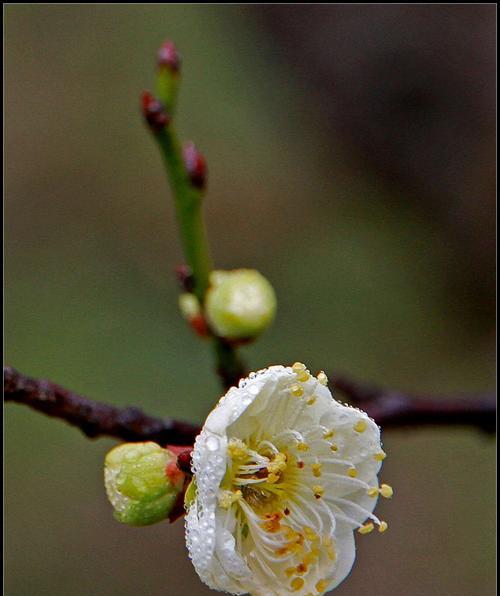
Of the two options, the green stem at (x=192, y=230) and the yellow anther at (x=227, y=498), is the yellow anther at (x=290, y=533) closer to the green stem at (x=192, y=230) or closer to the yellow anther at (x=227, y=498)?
the yellow anther at (x=227, y=498)

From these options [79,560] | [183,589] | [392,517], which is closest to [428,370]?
[392,517]

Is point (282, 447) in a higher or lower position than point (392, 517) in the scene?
higher

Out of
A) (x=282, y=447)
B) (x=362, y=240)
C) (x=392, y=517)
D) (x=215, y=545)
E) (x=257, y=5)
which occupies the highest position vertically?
(x=257, y=5)

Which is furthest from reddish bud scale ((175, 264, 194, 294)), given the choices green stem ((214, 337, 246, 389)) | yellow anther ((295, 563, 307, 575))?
yellow anther ((295, 563, 307, 575))

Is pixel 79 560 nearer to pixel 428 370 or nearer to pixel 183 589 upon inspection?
pixel 183 589

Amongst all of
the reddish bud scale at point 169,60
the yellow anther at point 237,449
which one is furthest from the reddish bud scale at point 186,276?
the yellow anther at point 237,449

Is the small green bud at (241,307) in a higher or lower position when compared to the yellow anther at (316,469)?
higher
